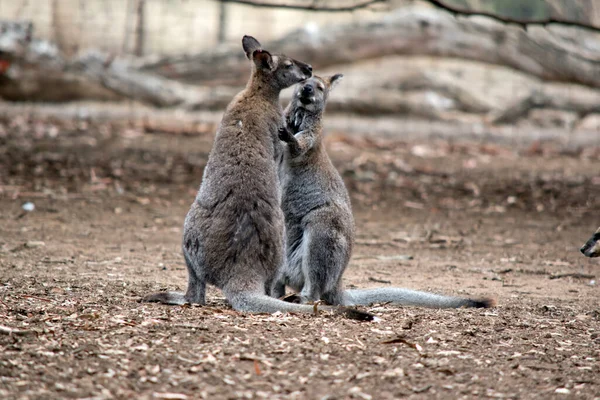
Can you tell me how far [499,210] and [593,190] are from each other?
1.87m

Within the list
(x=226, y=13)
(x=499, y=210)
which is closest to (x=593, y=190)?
(x=499, y=210)

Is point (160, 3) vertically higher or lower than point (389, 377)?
higher

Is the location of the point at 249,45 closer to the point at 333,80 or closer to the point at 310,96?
the point at 310,96

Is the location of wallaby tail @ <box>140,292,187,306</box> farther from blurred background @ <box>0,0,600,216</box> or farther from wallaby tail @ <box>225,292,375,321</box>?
blurred background @ <box>0,0,600,216</box>

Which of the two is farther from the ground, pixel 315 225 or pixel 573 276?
pixel 315 225

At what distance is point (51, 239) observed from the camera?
8.11m

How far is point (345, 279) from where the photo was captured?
726 centimetres

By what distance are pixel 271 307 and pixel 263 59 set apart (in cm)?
204

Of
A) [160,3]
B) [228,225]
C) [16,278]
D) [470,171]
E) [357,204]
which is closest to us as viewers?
[228,225]

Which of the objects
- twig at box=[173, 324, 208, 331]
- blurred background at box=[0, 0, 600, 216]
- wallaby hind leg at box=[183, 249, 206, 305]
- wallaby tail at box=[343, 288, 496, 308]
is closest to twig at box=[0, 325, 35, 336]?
twig at box=[173, 324, 208, 331]

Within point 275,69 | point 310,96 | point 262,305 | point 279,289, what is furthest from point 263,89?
point 262,305

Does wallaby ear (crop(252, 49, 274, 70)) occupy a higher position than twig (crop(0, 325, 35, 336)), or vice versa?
wallaby ear (crop(252, 49, 274, 70))

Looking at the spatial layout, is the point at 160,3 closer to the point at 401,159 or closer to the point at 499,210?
the point at 401,159

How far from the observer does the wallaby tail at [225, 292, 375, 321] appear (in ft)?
16.3
